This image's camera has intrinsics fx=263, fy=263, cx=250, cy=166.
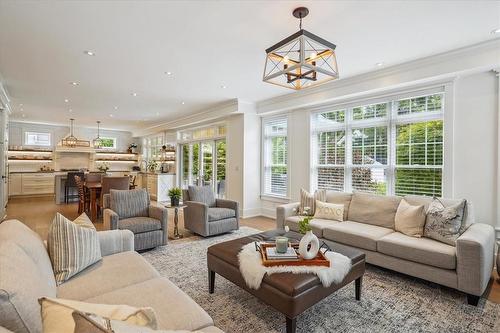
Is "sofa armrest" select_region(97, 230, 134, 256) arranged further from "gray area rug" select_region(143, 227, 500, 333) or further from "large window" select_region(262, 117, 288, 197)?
"large window" select_region(262, 117, 288, 197)

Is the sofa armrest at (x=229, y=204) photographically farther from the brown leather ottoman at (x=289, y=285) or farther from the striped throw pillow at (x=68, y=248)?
→ the striped throw pillow at (x=68, y=248)

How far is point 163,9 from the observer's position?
260 centimetres

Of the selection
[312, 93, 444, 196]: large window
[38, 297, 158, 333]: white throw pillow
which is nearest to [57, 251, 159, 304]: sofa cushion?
[38, 297, 158, 333]: white throw pillow

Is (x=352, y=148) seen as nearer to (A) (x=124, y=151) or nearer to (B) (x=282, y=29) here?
(B) (x=282, y=29)

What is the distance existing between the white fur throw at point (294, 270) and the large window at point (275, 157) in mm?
3925

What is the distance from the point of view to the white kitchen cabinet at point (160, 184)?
9.21m

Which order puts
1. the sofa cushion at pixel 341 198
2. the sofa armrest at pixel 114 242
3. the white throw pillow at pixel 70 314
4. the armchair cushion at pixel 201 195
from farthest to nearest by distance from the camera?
the armchair cushion at pixel 201 195
the sofa cushion at pixel 341 198
the sofa armrest at pixel 114 242
the white throw pillow at pixel 70 314

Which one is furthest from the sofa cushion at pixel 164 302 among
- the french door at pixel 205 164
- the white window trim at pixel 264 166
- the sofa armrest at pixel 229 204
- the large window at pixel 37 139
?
the large window at pixel 37 139

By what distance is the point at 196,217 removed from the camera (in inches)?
185

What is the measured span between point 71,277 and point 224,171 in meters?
5.59

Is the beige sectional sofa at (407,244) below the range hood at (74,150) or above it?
below

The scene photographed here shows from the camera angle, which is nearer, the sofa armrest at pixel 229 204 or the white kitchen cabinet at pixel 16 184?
the sofa armrest at pixel 229 204

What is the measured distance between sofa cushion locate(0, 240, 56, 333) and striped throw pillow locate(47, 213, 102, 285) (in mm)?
598

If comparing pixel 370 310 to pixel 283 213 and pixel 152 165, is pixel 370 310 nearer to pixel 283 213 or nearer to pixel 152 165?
pixel 283 213
